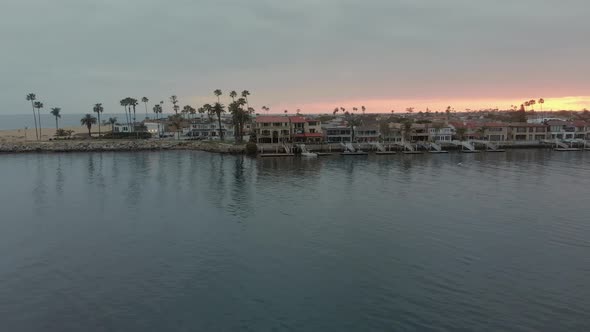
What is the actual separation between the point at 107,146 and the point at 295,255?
4306 inches

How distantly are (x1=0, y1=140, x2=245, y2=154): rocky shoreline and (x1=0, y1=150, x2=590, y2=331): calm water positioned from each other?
55.0m

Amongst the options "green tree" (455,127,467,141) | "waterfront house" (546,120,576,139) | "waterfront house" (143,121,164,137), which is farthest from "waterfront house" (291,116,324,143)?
"waterfront house" (546,120,576,139)

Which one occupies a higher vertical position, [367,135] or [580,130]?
[580,130]

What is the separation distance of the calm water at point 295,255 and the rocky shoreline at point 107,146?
5499 centimetres

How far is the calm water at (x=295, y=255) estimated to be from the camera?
23609 millimetres

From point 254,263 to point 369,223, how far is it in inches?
621

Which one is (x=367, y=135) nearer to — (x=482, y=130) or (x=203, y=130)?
(x=482, y=130)

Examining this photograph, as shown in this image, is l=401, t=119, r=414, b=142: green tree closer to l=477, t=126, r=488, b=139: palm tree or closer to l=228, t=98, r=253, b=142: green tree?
l=477, t=126, r=488, b=139: palm tree

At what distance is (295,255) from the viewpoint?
33.0 meters

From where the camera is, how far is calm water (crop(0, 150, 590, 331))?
23.6 metres

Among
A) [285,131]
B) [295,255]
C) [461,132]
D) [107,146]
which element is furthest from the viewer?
[461,132]

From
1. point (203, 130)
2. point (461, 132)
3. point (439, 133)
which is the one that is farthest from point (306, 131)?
point (461, 132)

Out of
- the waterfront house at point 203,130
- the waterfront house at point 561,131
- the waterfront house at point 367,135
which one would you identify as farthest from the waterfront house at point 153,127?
the waterfront house at point 561,131

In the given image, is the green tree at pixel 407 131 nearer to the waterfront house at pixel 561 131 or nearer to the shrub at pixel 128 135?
the waterfront house at pixel 561 131
